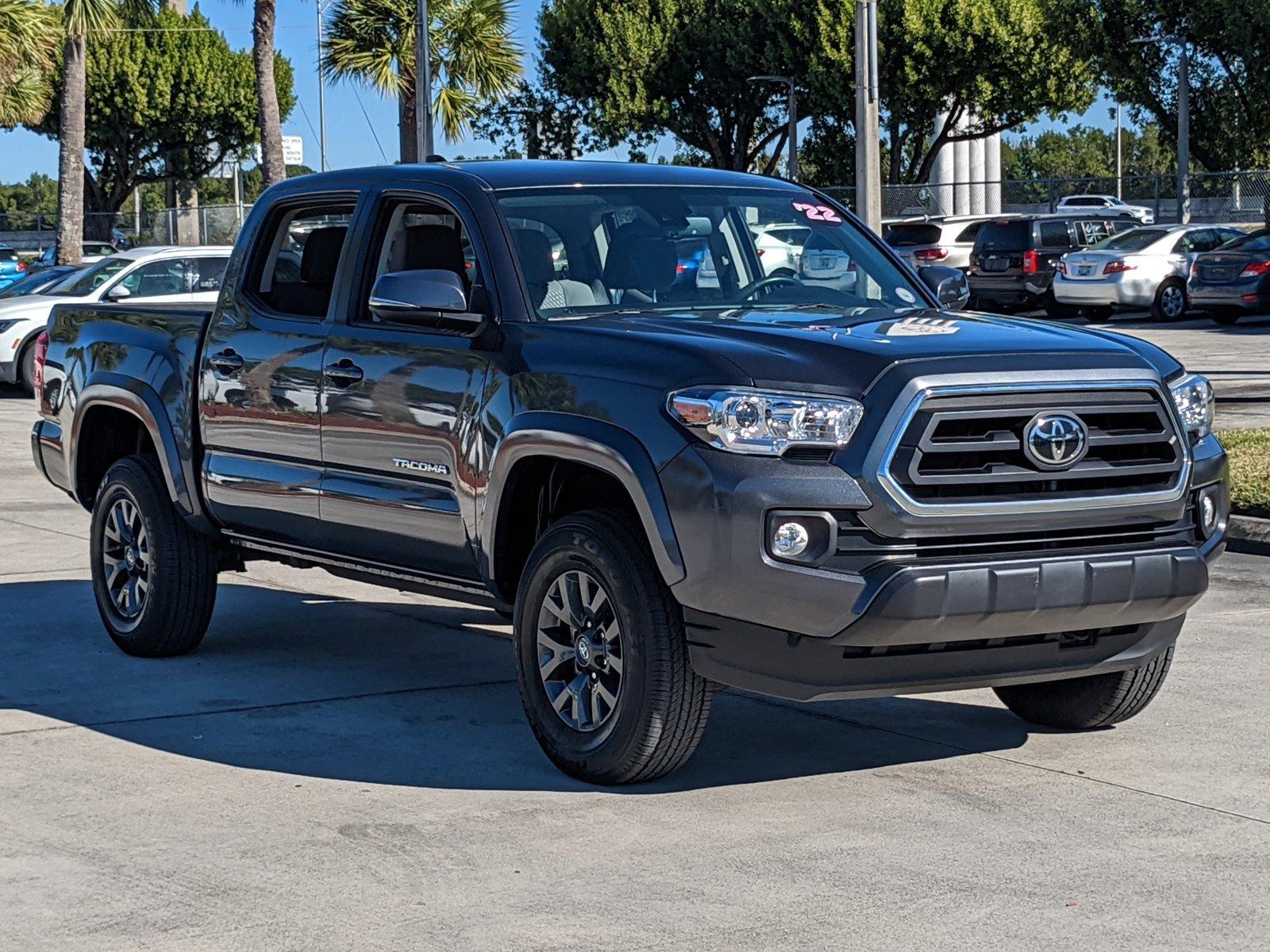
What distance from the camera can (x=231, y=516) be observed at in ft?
24.4

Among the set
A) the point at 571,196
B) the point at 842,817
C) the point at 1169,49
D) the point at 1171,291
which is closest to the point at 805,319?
the point at 571,196

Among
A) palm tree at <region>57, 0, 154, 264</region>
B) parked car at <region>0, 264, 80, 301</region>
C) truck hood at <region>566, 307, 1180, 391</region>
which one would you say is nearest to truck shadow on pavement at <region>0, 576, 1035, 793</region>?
truck hood at <region>566, 307, 1180, 391</region>

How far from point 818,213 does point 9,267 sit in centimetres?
4028

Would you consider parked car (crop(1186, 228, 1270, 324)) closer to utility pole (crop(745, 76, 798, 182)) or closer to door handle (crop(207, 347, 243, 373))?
door handle (crop(207, 347, 243, 373))

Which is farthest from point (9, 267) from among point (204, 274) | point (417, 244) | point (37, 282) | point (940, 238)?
point (417, 244)

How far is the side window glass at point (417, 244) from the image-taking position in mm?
6702

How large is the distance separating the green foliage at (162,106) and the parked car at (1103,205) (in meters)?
26.8

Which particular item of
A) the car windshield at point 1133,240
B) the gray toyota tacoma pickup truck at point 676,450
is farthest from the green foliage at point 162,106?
the gray toyota tacoma pickup truck at point 676,450

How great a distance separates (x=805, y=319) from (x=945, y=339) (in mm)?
575

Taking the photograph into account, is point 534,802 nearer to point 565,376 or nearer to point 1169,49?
point 565,376

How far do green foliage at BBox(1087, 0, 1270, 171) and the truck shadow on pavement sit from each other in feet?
124

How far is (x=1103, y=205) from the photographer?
55.1 meters

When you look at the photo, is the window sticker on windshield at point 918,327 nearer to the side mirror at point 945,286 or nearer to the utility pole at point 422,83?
the side mirror at point 945,286

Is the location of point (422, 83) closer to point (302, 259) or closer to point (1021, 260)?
point (1021, 260)
